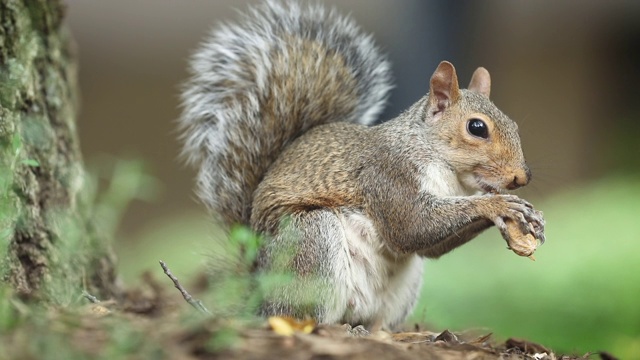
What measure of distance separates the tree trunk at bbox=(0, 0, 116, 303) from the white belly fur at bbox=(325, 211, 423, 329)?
2.97 feet

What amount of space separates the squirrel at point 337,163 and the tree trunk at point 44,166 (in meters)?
0.49

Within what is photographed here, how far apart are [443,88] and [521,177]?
18.4 inches

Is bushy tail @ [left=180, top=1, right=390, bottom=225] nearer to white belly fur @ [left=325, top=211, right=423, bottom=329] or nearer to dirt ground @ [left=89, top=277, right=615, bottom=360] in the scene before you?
white belly fur @ [left=325, top=211, right=423, bottom=329]

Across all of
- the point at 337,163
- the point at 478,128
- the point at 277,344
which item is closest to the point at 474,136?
the point at 478,128

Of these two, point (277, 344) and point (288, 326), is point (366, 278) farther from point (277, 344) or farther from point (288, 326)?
point (277, 344)

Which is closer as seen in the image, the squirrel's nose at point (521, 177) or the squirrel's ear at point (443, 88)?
the squirrel's nose at point (521, 177)

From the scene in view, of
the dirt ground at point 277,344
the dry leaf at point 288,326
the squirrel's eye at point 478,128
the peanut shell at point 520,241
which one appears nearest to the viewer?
the dirt ground at point 277,344

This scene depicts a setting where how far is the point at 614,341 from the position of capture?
13.8ft

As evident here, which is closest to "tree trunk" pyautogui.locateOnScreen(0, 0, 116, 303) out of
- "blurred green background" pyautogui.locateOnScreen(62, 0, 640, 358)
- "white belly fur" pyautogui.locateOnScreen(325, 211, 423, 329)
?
"white belly fur" pyautogui.locateOnScreen(325, 211, 423, 329)

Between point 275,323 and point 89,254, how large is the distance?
1.47 metres

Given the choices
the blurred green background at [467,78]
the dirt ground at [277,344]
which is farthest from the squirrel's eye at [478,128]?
the blurred green background at [467,78]

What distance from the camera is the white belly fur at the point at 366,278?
3117 millimetres

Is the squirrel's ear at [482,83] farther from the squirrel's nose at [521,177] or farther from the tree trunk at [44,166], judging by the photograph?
the tree trunk at [44,166]

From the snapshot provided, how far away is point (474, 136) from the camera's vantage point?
3098 millimetres
